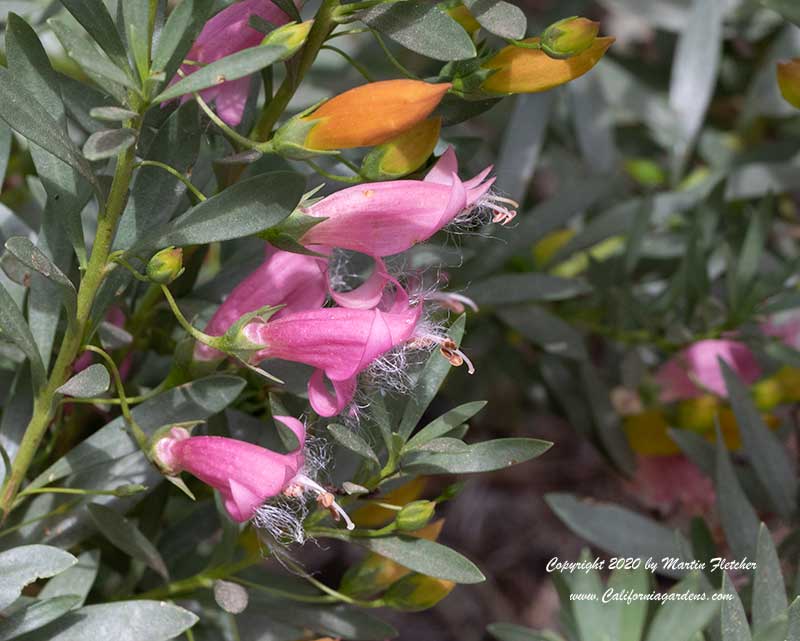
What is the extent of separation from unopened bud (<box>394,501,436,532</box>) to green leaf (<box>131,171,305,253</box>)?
26 cm

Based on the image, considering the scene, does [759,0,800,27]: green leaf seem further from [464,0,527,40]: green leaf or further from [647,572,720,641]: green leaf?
[647,572,720,641]: green leaf

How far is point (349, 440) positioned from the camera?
76 cm

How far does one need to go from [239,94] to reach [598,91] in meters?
0.93

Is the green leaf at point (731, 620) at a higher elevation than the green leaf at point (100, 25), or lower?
lower

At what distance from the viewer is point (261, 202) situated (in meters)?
0.70

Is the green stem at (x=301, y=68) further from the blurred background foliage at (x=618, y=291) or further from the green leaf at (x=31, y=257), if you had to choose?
the green leaf at (x=31, y=257)

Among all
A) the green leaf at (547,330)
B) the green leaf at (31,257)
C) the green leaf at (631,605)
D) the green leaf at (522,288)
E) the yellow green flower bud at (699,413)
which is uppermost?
the green leaf at (31,257)

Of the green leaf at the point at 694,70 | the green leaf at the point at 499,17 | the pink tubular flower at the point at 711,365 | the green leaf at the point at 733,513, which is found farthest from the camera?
the green leaf at the point at 694,70

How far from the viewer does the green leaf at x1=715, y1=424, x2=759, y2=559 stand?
1045 mm

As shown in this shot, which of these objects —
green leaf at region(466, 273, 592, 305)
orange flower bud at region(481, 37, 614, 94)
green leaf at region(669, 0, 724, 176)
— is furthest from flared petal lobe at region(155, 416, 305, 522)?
green leaf at region(669, 0, 724, 176)

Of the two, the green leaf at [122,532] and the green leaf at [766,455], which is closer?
the green leaf at [122,532]

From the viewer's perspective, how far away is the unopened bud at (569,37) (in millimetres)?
715

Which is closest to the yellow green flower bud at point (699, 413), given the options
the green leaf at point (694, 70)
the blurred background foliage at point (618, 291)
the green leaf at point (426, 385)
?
the blurred background foliage at point (618, 291)

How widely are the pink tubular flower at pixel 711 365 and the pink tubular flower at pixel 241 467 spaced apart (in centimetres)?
66
